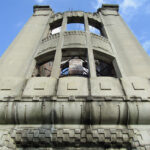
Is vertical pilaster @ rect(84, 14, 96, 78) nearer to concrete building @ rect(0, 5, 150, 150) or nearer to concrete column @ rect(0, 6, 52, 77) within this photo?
concrete building @ rect(0, 5, 150, 150)

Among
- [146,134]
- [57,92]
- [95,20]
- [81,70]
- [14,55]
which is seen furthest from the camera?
[81,70]

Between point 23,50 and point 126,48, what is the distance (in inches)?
Answer: 262

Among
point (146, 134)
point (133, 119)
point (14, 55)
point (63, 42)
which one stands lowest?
point (146, 134)

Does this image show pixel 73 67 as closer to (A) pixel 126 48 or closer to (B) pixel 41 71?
(B) pixel 41 71

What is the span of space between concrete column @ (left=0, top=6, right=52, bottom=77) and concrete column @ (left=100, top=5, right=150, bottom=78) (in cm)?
537

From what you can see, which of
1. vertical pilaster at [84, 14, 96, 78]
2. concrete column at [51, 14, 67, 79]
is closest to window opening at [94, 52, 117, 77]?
vertical pilaster at [84, 14, 96, 78]

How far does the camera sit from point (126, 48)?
10469 mm

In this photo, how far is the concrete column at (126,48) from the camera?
866 cm

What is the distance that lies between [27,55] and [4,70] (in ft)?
5.75

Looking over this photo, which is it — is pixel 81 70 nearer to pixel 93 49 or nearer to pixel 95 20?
pixel 95 20

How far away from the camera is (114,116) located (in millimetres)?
5754

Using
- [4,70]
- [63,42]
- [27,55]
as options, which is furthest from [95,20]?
[4,70]

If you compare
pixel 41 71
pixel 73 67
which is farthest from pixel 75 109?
pixel 73 67

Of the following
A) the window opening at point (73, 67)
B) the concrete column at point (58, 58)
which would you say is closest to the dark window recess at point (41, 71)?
the concrete column at point (58, 58)
